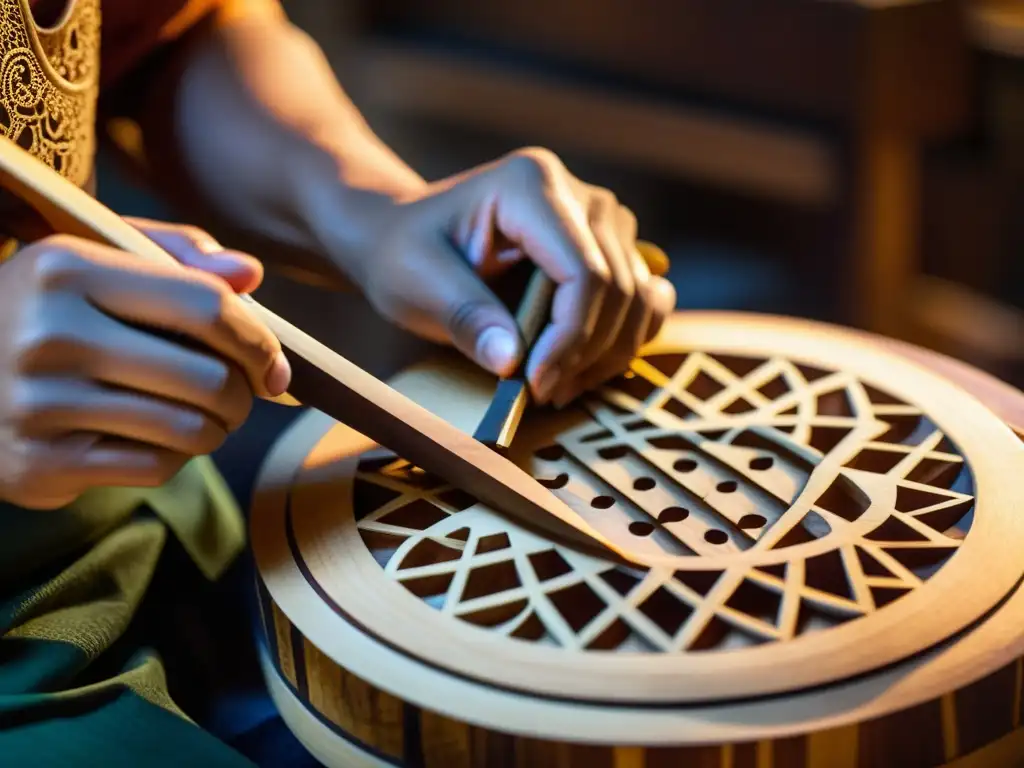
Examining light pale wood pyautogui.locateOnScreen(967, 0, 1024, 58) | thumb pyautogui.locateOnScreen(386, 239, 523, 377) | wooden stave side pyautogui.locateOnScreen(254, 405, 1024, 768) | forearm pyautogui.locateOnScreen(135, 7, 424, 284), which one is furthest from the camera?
light pale wood pyautogui.locateOnScreen(967, 0, 1024, 58)

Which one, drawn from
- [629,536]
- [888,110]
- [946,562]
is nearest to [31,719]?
A: [629,536]

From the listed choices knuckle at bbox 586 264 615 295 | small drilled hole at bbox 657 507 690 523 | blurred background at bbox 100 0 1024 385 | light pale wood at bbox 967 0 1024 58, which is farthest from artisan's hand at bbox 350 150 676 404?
light pale wood at bbox 967 0 1024 58

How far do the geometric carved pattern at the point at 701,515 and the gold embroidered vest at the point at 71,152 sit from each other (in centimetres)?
12

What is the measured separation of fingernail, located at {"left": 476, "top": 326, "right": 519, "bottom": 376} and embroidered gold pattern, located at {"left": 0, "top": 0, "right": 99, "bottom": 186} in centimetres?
26

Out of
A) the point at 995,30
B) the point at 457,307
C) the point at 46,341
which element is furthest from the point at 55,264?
the point at 995,30

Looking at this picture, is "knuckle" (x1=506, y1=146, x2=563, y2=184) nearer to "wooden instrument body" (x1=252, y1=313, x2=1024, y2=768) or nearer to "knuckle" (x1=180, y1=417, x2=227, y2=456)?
"wooden instrument body" (x1=252, y1=313, x2=1024, y2=768)

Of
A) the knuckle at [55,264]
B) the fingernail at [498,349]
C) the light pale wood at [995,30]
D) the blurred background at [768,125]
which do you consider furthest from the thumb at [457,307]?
the light pale wood at [995,30]

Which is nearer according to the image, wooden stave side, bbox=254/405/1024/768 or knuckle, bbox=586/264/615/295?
wooden stave side, bbox=254/405/1024/768

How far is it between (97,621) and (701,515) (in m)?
0.29

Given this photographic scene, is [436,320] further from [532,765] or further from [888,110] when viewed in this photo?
[888,110]

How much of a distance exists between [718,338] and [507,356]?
0.52 feet

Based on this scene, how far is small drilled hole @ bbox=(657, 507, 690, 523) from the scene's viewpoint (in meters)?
0.57

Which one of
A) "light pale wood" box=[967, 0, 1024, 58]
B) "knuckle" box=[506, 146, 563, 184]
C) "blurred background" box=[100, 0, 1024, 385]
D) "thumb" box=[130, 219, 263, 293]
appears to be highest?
"light pale wood" box=[967, 0, 1024, 58]

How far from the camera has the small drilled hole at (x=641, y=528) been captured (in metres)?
0.57
